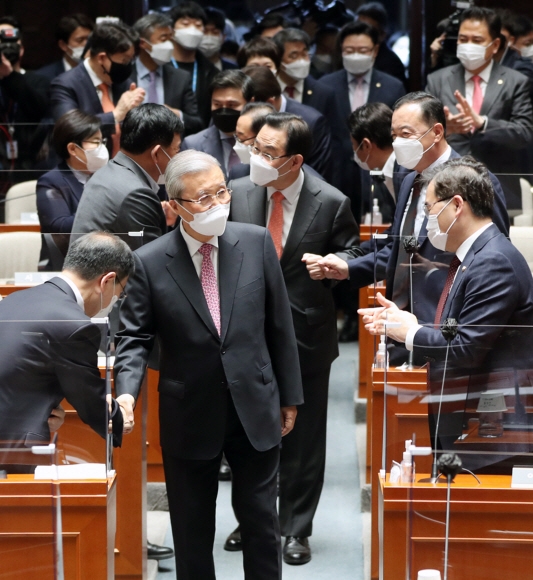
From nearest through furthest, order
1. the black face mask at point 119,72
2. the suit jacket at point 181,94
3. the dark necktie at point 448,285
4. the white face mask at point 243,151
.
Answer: the dark necktie at point 448,285
the white face mask at point 243,151
the black face mask at point 119,72
the suit jacket at point 181,94

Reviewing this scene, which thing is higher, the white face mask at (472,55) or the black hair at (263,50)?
the black hair at (263,50)

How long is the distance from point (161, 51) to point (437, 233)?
3089 mm

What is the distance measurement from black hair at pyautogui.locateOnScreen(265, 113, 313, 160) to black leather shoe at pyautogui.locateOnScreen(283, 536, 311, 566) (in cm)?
143

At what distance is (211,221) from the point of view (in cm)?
289

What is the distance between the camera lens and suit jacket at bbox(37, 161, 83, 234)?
4.46 m

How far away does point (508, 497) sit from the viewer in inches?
99.3

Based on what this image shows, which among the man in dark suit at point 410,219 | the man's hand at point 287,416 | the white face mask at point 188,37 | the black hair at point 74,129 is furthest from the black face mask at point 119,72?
the man's hand at point 287,416

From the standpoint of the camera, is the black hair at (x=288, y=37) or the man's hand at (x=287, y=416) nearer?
the man's hand at (x=287, y=416)

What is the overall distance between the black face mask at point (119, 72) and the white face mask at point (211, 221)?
264 centimetres

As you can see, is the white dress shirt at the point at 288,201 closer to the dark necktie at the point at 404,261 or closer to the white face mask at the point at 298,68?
the dark necktie at the point at 404,261

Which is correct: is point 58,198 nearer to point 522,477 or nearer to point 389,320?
point 389,320

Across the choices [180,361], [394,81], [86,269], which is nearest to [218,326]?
[180,361]

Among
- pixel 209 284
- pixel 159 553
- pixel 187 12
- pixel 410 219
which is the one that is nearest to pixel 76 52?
pixel 187 12

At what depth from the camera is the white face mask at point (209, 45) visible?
6.73 metres
